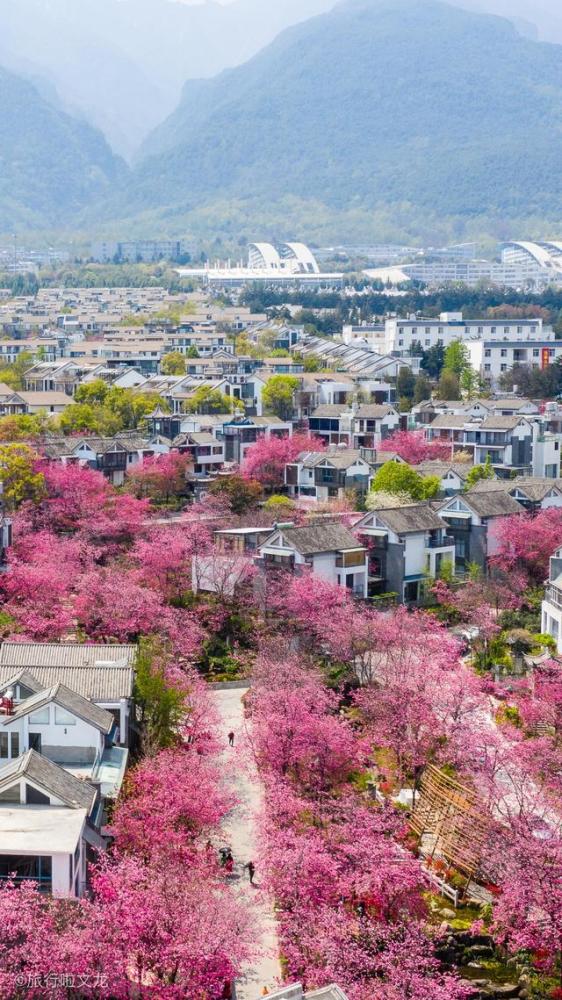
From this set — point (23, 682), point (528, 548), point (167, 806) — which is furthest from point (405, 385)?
point (167, 806)

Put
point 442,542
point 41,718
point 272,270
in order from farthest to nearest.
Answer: point 272,270, point 442,542, point 41,718

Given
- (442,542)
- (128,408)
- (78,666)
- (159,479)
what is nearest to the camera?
(78,666)

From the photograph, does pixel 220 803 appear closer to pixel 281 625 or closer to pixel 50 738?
pixel 50 738

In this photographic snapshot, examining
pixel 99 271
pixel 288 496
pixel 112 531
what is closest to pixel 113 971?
pixel 112 531

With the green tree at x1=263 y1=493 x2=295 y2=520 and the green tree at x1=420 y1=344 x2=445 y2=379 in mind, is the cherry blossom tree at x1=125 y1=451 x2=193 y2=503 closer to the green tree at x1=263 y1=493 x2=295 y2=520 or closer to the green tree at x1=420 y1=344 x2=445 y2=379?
the green tree at x1=263 y1=493 x2=295 y2=520

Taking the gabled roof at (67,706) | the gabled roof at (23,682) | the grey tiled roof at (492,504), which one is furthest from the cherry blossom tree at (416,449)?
the gabled roof at (67,706)

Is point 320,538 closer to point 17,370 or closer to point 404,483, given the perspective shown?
point 404,483

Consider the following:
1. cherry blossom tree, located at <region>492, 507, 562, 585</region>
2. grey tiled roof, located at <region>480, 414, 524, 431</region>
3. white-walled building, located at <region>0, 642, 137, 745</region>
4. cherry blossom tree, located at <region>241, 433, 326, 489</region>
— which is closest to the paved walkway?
white-walled building, located at <region>0, 642, 137, 745</region>
